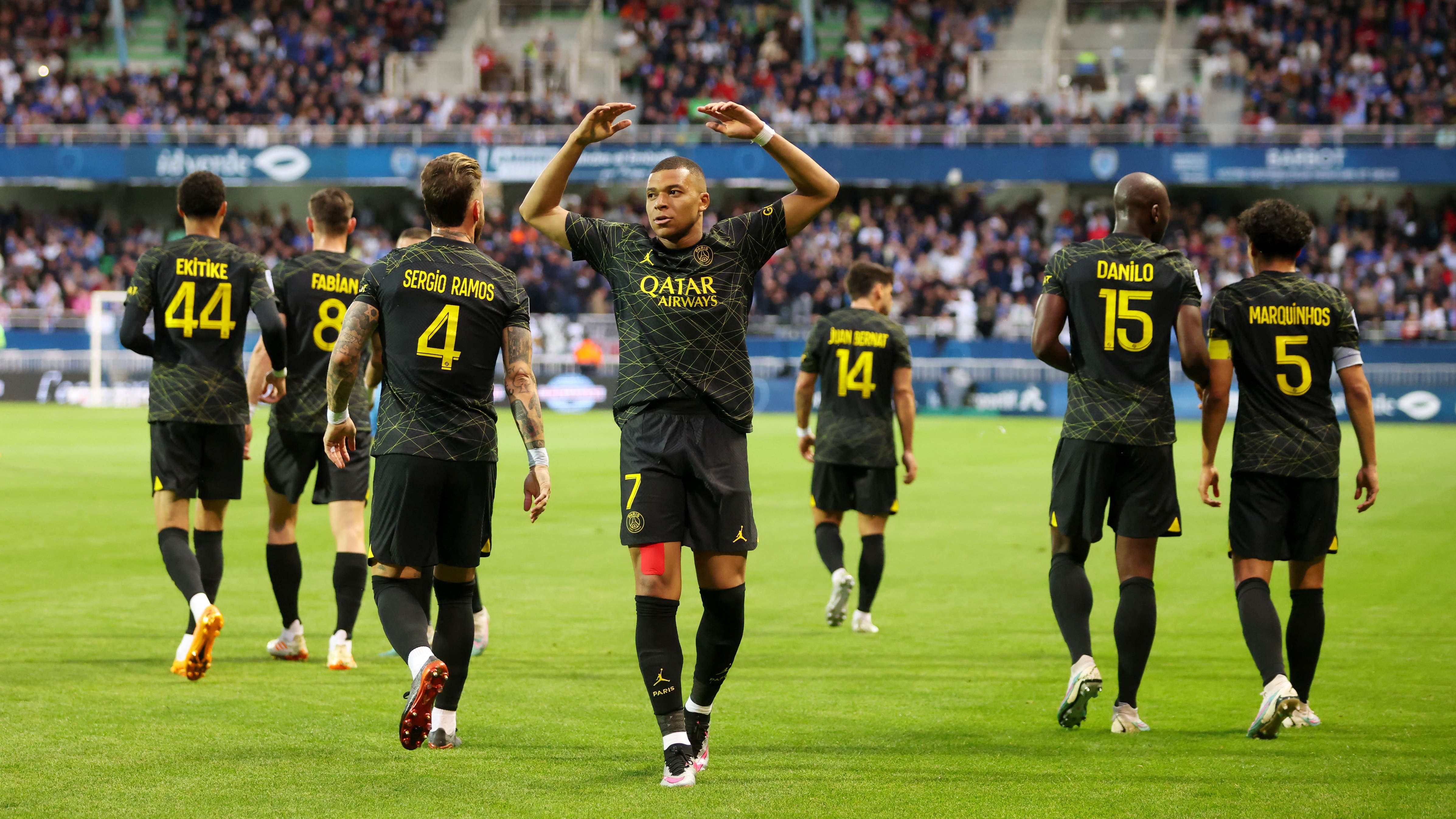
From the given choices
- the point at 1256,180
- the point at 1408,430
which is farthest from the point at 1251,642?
the point at 1256,180

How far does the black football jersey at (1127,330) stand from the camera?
20.3 feet

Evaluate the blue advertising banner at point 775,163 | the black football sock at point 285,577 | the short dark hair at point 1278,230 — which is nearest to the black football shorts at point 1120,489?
the short dark hair at point 1278,230

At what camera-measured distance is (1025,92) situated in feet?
131

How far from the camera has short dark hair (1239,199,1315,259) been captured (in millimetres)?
6363

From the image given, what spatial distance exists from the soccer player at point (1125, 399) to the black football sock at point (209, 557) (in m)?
4.24

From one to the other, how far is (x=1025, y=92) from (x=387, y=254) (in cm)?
3627

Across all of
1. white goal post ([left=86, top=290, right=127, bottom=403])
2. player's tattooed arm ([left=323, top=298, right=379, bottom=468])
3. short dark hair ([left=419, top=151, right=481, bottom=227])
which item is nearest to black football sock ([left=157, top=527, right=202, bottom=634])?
player's tattooed arm ([left=323, top=298, right=379, bottom=468])

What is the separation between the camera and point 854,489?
950cm

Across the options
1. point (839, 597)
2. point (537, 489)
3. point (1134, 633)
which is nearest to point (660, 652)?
point (537, 489)

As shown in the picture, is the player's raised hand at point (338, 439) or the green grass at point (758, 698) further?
the player's raised hand at point (338, 439)

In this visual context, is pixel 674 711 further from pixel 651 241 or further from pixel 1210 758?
pixel 1210 758

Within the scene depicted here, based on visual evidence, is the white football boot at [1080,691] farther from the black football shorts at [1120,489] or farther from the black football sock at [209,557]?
the black football sock at [209,557]

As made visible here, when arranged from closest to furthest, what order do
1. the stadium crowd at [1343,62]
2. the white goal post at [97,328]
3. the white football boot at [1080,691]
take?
the white football boot at [1080,691] → the white goal post at [97,328] → the stadium crowd at [1343,62]

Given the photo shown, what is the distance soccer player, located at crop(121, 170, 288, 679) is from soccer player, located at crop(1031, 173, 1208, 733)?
3.89 metres
